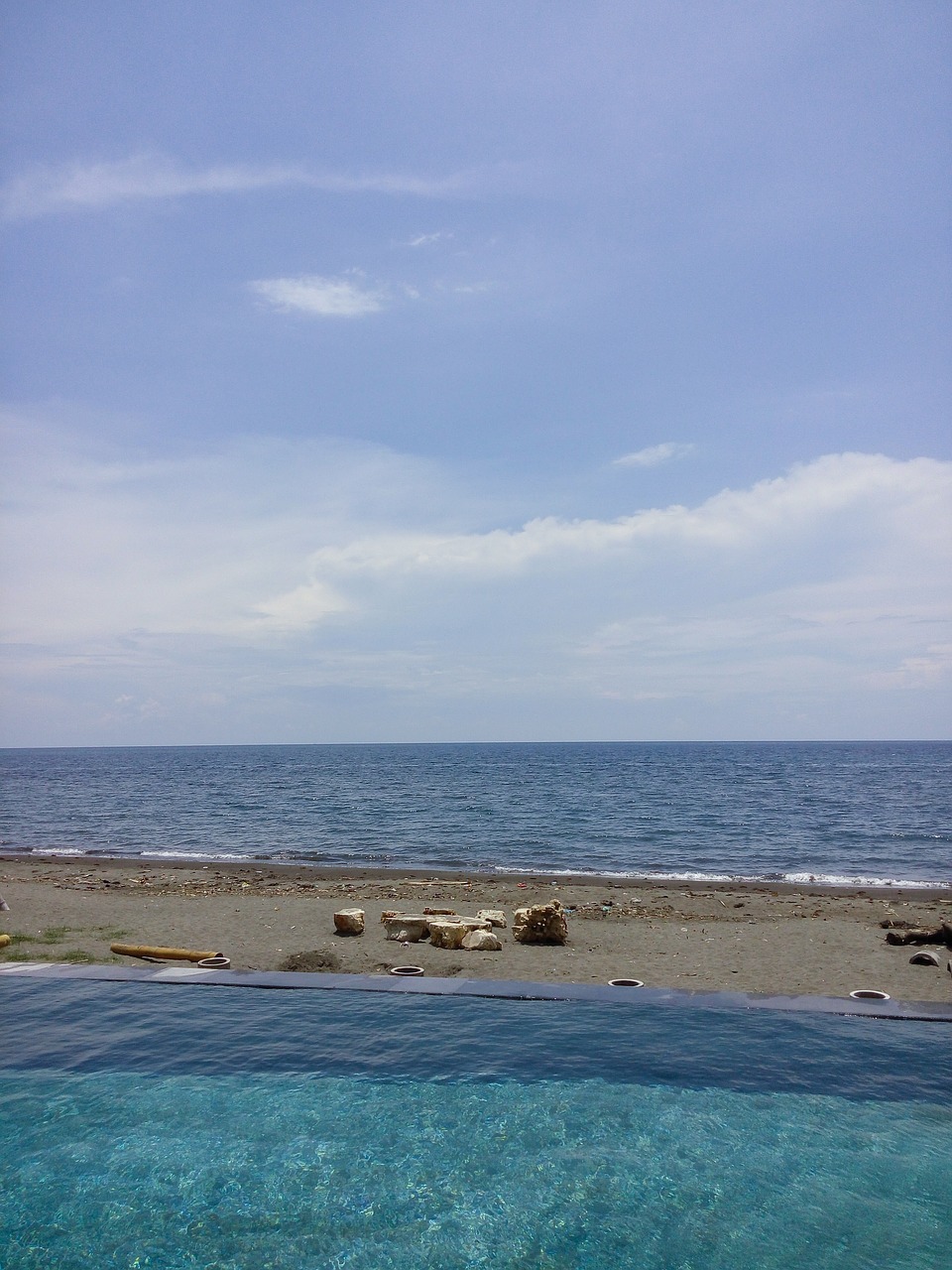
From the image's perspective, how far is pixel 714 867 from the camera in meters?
29.2

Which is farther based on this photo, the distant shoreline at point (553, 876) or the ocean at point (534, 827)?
the ocean at point (534, 827)

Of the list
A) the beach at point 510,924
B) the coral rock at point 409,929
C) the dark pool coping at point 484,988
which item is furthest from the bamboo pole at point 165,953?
the coral rock at point 409,929

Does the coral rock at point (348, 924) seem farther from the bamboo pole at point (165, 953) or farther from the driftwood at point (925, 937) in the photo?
the driftwood at point (925, 937)

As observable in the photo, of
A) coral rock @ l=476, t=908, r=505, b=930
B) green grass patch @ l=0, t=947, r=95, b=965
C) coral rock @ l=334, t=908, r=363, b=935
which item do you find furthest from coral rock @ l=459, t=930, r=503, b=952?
green grass patch @ l=0, t=947, r=95, b=965

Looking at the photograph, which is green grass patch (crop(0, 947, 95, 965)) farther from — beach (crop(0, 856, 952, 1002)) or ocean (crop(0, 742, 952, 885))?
ocean (crop(0, 742, 952, 885))

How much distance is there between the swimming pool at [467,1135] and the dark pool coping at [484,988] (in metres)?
0.24

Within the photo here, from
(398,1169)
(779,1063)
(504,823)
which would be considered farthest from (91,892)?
(504,823)

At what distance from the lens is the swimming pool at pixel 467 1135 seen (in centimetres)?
736

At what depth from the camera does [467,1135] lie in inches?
358

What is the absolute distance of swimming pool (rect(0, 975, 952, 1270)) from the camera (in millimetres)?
7363

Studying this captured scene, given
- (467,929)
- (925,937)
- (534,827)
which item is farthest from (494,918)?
(534,827)

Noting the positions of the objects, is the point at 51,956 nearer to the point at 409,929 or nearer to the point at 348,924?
the point at 348,924

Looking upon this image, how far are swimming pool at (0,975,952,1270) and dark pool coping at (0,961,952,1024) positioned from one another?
0.24m

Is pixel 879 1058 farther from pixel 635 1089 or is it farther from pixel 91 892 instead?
pixel 91 892
